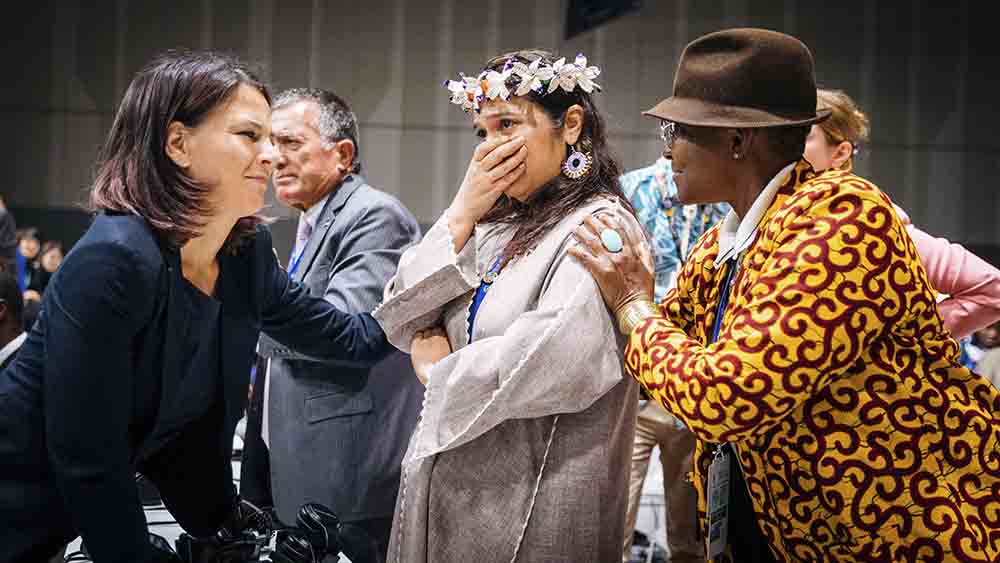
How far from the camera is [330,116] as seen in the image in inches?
131

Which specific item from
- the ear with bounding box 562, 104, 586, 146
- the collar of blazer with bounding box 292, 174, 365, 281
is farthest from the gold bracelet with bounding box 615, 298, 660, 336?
the collar of blazer with bounding box 292, 174, 365, 281

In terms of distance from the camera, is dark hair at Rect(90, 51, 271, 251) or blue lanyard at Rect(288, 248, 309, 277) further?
blue lanyard at Rect(288, 248, 309, 277)

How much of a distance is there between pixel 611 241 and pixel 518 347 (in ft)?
0.85

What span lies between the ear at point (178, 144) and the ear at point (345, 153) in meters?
1.44

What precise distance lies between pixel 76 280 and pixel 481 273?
80 cm

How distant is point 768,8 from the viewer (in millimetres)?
9328

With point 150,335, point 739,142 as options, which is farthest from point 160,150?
point 739,142

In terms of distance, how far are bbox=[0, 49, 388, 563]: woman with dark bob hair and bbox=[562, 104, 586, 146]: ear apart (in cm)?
61

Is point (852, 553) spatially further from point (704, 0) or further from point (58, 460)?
point (704, 0)

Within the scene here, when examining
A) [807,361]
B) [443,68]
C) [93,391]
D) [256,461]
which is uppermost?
[443,68]

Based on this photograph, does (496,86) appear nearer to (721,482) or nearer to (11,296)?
(721,482)

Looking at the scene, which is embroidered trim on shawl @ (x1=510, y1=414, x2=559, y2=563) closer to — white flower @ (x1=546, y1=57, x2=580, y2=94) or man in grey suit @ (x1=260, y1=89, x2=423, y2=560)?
white flower @ (x1=546, y1=57, x2=580, y2=94)

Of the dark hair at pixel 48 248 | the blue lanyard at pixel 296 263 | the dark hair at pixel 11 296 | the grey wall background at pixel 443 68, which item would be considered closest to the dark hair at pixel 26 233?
the dark hair at pixel 48 248

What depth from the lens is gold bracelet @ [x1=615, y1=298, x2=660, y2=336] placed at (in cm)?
175
